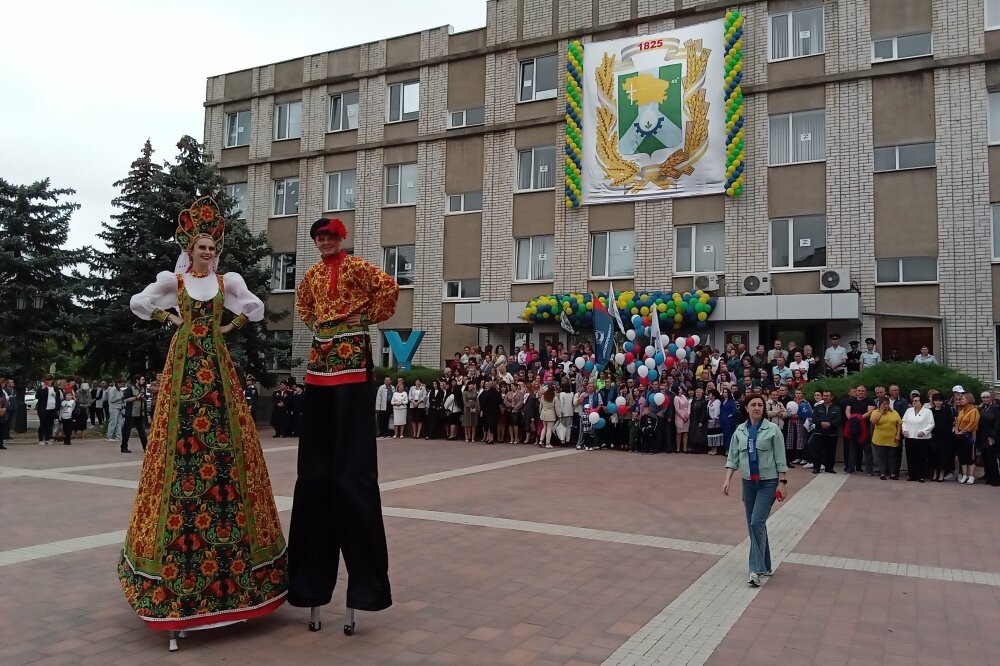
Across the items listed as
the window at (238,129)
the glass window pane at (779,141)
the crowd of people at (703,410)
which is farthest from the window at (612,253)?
the window at (238,129)

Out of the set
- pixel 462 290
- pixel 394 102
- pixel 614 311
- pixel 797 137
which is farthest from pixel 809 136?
pixel 394 102

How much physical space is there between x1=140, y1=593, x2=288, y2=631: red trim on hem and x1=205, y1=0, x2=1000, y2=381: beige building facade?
59.2ft

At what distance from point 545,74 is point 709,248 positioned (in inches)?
325

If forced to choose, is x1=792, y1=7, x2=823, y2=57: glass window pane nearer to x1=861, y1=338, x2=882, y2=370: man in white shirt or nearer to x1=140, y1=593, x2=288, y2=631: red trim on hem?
x1=861, y1=338, x2=882, y2=370: man in white shirt

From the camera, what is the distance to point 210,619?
15.9 feet

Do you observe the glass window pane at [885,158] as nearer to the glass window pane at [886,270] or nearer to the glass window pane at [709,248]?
the glass window pane at [886,270]

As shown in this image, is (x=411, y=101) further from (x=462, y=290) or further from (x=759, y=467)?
(x=759, y=467)

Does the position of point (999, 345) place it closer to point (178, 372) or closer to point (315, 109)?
point (178, 372)

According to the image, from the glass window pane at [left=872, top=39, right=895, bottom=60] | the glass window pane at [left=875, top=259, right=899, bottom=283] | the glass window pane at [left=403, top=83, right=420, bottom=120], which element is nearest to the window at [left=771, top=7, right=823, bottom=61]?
the glass window pane at [left=872, top=39, right=895, bottom=60]

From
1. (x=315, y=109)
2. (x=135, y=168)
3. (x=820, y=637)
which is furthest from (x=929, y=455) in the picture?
(x=135, y=168)

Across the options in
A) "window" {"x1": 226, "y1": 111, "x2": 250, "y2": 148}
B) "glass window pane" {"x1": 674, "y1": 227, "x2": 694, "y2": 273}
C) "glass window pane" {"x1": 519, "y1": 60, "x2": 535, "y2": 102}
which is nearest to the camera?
"glass window pane" {"x1": 674, "y1": 227, "x2": 694, "y2": 273}

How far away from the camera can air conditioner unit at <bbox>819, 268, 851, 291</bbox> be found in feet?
68.0

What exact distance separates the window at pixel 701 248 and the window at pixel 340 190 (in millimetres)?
12617

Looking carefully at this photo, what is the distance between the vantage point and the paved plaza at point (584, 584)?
4.88 metres
